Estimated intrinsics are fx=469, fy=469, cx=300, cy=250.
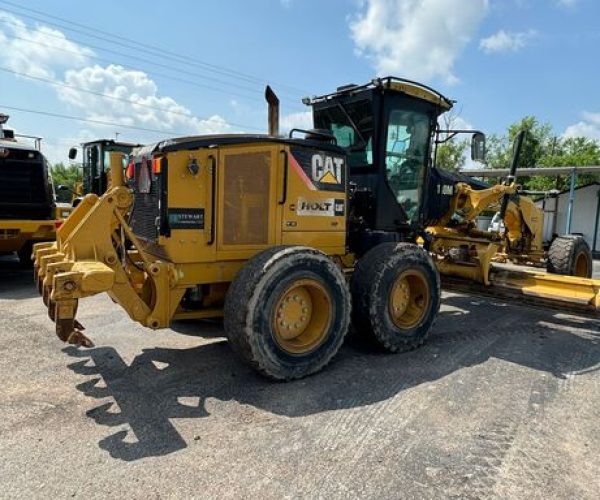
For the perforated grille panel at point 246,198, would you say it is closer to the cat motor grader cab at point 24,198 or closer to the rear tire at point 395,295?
the rear tire at point 395,295

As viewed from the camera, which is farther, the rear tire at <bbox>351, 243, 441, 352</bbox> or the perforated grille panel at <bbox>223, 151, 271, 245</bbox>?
the rear tire at <bbox>351, 243, 441, 352</bbox>

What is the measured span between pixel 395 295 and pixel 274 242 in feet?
4.83

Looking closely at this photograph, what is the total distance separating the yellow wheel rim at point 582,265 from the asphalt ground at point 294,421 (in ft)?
10.3

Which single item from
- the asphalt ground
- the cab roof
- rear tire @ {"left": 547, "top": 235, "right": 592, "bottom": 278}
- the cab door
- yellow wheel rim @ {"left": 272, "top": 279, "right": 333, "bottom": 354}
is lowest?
the asphalt ground

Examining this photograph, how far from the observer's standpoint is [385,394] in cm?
380

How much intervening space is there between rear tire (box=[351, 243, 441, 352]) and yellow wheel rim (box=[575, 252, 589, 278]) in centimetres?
422

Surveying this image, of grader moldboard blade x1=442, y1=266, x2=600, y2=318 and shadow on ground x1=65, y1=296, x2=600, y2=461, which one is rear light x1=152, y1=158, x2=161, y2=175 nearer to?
shadow on ground x1=65, y1=296, x2=600, y2=461

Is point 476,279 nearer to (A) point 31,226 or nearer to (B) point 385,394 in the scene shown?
(B) point 385,394

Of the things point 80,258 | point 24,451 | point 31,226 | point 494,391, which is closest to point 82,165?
point 31,226

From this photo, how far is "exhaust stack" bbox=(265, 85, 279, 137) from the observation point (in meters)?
4.87

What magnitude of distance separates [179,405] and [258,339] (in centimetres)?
76

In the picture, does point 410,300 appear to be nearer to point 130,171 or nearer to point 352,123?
point 352,123

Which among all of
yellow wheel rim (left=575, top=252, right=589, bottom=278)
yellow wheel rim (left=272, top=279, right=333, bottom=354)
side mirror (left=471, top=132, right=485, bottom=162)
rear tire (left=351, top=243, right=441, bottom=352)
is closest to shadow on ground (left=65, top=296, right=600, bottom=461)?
rear tire (left=351, top=243, right=441, bottom=352)

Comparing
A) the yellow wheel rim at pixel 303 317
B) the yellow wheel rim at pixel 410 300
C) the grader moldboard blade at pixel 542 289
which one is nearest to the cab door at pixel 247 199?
the yellow wheel rim at pixel 303 317
